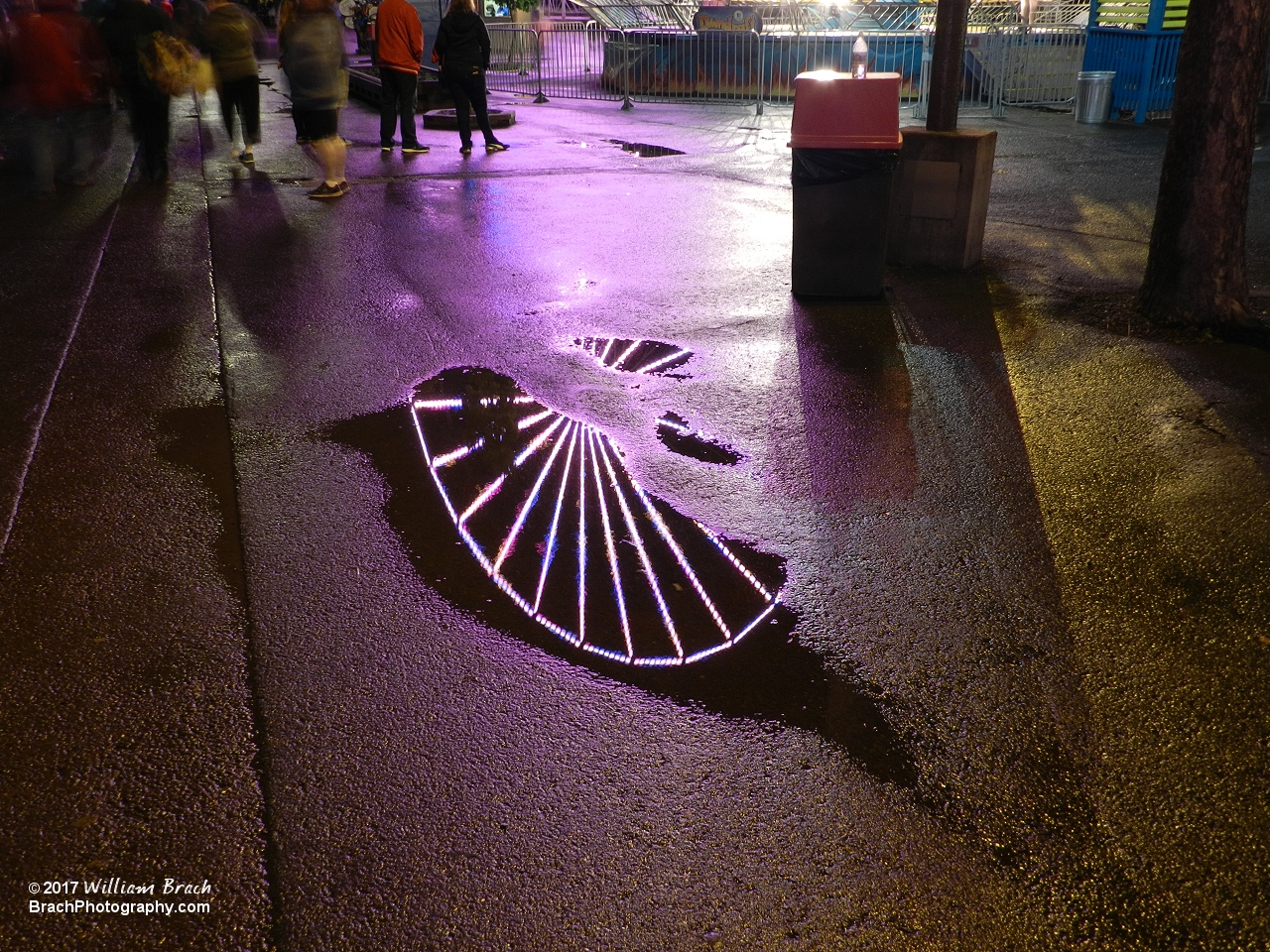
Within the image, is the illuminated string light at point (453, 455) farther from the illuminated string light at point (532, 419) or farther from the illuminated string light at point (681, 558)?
the illuminated string light at point (681, 558)

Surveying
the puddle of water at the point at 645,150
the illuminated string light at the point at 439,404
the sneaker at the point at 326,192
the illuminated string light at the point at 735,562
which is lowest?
the illuminated string light at the point at 735,562

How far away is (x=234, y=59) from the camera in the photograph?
483 inches

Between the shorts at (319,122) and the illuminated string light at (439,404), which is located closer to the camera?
the illuminated string light at (439,404)

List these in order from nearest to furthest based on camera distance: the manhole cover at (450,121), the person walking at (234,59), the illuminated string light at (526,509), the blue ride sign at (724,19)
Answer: the illuminated string light at (526,509)
the person walking at (234,59)
the manhole cover at (450,121)
the blue ride sign at (724,19)

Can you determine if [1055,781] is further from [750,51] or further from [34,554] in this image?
[750,51]

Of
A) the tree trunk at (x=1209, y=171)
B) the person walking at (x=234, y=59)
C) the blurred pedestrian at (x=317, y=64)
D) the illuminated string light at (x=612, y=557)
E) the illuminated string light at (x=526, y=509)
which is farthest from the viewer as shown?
the person walking at (x=234, y=59)

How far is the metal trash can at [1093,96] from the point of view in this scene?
1644 cm

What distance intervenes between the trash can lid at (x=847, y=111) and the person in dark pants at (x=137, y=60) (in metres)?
7.96

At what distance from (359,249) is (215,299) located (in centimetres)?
169

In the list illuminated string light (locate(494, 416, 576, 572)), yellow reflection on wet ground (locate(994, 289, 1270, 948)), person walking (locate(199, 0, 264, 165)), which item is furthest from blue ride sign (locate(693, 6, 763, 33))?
illuminated string light (locate(494, 416, 576, 572))

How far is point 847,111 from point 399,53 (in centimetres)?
832

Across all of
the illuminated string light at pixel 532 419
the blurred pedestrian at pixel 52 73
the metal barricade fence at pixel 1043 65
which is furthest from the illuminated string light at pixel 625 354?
the metal barricade fence at pixel 1043 65

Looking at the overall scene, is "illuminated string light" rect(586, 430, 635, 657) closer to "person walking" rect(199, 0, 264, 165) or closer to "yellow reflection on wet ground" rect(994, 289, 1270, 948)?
"yellow reflection on wet ground" rect(994, 289, 1270, 948)

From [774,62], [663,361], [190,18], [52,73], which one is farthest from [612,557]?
[774,62]
